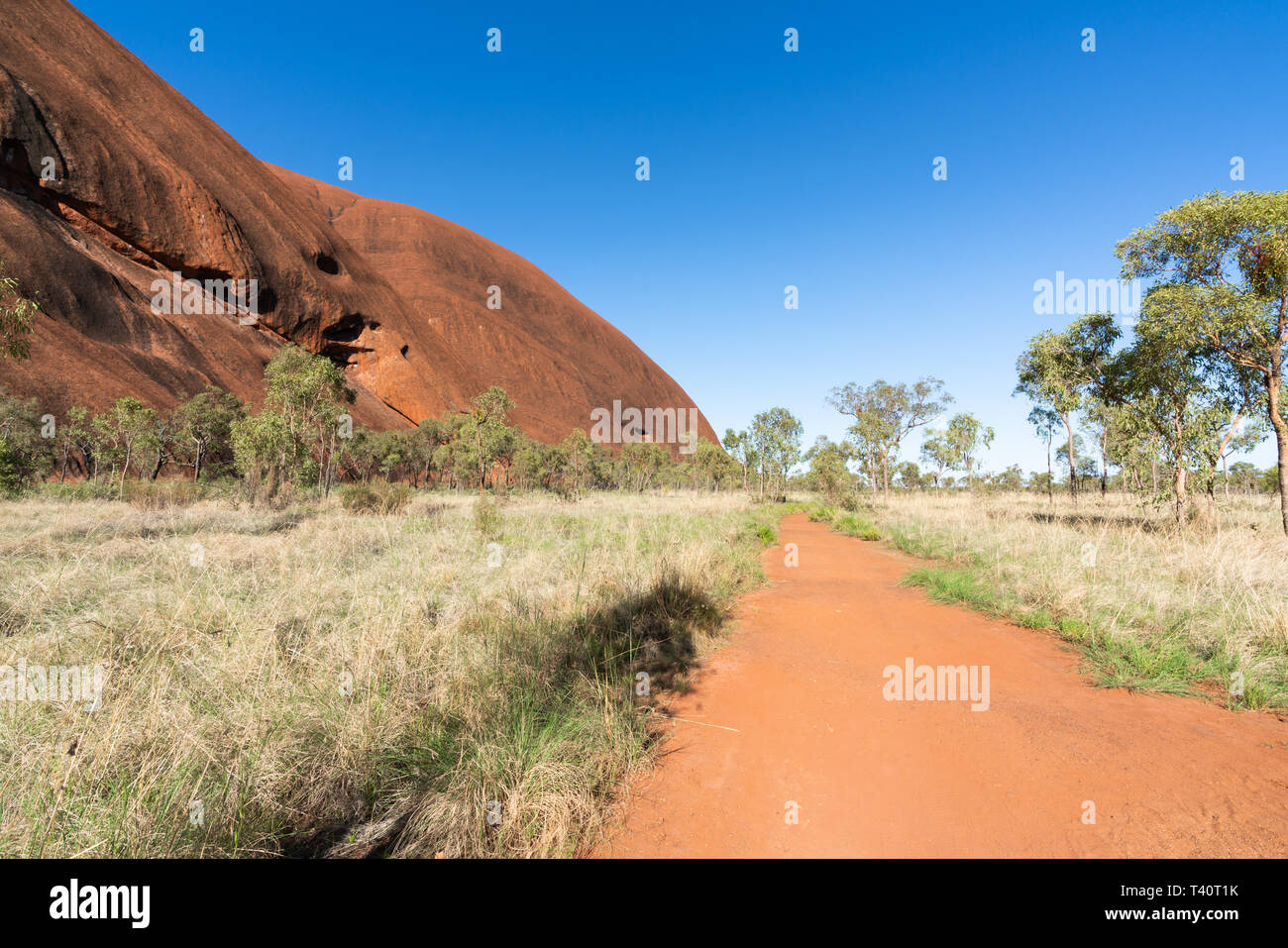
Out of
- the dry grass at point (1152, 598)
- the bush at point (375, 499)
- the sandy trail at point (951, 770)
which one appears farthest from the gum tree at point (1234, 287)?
the bush at point (375, 499)

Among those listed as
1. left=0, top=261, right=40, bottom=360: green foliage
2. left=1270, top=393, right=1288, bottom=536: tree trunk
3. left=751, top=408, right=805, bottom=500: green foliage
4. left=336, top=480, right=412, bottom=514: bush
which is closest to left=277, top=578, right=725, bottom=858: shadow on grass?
left=0, top=261, right=40, bottom=360: green foliage

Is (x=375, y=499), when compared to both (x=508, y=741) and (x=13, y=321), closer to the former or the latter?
(x=13, y=321)

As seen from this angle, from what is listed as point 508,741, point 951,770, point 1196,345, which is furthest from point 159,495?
point 1196,345

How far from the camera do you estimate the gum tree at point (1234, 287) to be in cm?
1005

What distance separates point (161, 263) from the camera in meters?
54.3

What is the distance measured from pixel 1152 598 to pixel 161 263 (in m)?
80.8

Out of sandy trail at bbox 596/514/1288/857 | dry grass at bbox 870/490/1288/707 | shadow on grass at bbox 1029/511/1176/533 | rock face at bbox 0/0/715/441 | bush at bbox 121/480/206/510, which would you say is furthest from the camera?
rock face at bbox 0/0/715/441

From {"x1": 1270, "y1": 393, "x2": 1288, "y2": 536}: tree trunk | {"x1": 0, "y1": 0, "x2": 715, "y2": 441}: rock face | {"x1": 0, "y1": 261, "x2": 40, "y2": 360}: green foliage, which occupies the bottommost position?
{"x1": 1270, "y1": 393, "x2": 1288, "y2": 536}: tree trunk

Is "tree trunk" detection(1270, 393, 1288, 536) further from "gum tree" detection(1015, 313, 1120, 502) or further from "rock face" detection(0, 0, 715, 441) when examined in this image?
"rock face" detection(0, 0, 715, 441)

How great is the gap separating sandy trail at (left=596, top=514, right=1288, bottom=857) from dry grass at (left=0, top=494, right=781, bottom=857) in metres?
0.48

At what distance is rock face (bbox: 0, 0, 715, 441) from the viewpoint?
4044cm

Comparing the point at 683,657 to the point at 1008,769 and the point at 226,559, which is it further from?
the point at 226,559

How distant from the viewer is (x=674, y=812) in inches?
111

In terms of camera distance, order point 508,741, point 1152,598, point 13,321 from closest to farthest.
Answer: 1. point 508,741
2. point 1152,598
3. point 13,321
